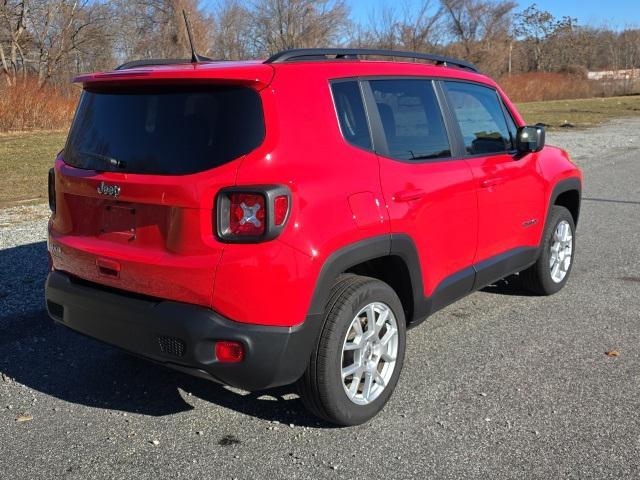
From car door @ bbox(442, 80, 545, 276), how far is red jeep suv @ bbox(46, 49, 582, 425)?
30 cm

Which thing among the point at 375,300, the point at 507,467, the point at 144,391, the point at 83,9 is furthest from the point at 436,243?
the point at 83,9

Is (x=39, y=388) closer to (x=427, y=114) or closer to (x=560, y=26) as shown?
(x=427, y=114)

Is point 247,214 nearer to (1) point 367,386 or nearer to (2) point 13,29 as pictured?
(1) point 367,386

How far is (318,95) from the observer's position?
326cm

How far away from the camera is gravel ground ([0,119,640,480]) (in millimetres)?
3084

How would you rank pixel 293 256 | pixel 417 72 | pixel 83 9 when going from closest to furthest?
pixel 293 256 < pixel 417 72 < pixel 83 9

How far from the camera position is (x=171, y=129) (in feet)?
10.2

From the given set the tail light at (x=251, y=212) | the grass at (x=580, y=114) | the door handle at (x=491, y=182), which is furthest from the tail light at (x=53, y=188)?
the grass at (x=580, y=114)

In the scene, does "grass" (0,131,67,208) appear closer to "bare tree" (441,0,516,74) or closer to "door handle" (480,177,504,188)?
"door handle" (480,177,504,188)

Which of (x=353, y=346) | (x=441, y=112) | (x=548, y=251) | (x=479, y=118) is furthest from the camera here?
(x=548, y=251)

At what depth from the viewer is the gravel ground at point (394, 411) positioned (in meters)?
3.08

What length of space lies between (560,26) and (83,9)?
52000mm

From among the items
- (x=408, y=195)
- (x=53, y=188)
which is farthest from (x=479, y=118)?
(x=53, y=188)

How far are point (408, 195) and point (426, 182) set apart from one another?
0.22m
